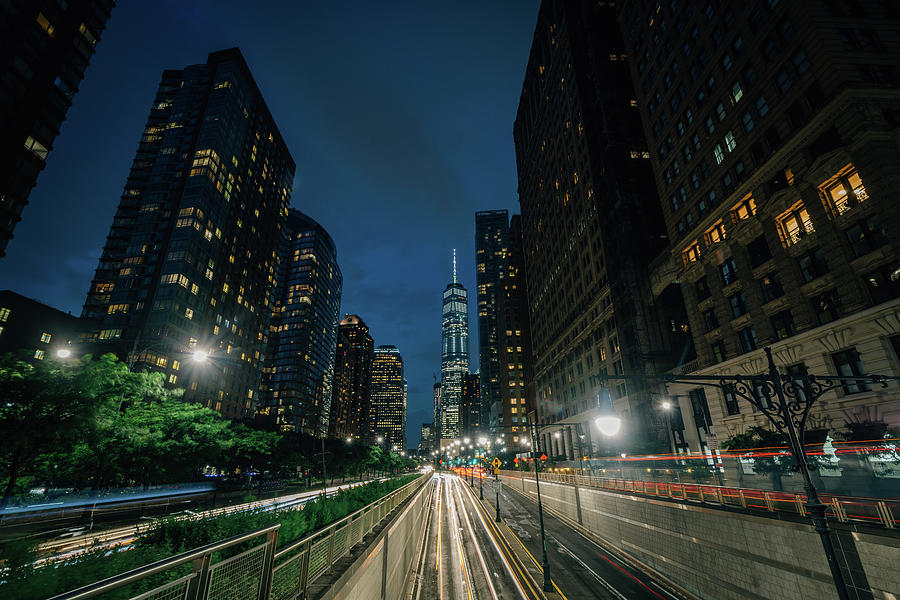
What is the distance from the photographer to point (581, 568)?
23438mm

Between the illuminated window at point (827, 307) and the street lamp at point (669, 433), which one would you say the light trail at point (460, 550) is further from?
the illuminated window at point (827, 307)

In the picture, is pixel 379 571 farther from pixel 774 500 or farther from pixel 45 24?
pixel 45 24

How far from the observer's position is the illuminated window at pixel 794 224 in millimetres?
30516

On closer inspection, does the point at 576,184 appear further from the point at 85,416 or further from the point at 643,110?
the point at 85,416

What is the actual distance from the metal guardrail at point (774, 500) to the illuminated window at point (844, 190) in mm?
23850

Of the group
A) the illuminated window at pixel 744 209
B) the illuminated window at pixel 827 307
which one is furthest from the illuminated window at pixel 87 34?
the illuminated window at pixel 827 307

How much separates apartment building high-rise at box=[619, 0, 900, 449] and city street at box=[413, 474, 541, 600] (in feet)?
82.1

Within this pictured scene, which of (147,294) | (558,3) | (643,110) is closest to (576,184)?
(643,110)

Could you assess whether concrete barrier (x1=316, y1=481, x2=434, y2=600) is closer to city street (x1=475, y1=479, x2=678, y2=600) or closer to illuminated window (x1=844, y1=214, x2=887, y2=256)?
city street (x1=475, y1=479, x2=678, y2=600)

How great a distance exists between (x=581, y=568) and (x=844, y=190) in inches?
1277

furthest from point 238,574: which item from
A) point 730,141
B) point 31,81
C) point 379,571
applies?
point 31,81

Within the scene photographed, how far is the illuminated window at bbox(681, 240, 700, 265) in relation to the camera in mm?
43456

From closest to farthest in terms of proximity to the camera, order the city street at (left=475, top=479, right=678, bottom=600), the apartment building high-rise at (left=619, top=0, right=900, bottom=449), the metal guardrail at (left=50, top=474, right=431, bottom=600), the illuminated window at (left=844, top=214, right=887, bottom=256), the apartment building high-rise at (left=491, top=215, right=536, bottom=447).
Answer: the metal guardrail at (left=50, top=474, right=431, bottom=600)
the city street at (left=475, top=479, right=678, bottom=600)
the illuminated window at (left=844, top=214, right=887, bottom=256)
the apartment building high-rise at (left=619, top=0, right=900, bottom=449)
the apartment building high-rise at (left=491, top=215, right=536, bottom=447)

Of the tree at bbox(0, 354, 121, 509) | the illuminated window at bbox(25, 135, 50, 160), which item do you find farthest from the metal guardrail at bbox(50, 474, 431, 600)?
the illuminated window at bbox(25, 135, 50, 160)
